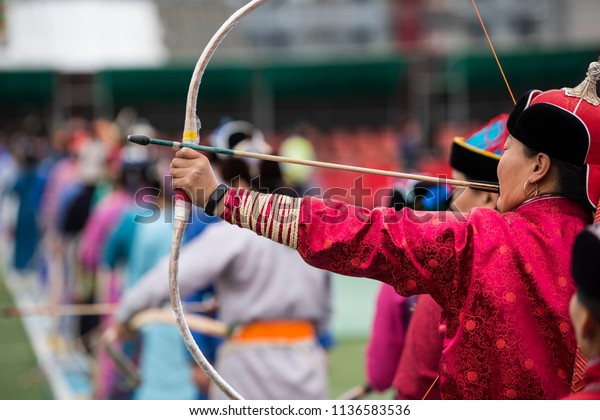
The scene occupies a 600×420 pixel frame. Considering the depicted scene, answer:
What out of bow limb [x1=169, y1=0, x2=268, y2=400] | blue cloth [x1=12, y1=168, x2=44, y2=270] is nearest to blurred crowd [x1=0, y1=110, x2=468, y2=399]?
bow limb [x1=169, y1=0, x2=268, y2=400]

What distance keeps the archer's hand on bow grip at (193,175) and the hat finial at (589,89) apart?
815 mm

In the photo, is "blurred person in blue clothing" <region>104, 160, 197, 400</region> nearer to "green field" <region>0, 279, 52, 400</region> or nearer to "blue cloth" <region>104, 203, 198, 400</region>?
"blue cloth" <region>104, 203, 198, 400</region>

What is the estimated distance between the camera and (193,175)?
2.04 meters

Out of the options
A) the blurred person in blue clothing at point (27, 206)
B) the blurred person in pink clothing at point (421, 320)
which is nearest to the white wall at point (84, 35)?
the blurred person in blue clothing at point (27, 206)

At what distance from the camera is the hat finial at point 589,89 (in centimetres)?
207

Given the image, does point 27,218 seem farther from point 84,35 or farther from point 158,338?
point 84,35

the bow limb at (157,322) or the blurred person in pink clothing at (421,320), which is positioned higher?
the blurred person in pink clothing at (421,320)

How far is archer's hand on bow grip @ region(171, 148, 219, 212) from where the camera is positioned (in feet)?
6.68

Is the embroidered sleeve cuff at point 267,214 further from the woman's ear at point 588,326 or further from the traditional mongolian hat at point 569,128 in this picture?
the woman's ear at point 588,326

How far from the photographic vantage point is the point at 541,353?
1.98 m

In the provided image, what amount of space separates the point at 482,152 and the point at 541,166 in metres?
0.68

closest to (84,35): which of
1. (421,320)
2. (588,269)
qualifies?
(421,320)

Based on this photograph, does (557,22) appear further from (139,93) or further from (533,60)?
(139,93)
